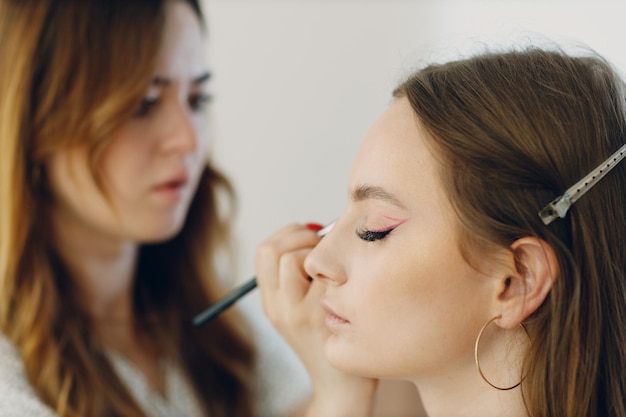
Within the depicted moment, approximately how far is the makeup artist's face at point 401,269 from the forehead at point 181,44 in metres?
0.50

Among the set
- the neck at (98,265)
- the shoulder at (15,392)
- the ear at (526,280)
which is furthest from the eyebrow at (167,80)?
the ear at (526,280)

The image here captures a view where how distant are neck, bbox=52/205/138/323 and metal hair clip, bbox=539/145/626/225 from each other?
81 centimetres

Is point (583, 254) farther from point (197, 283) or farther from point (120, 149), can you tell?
point (197, 283)

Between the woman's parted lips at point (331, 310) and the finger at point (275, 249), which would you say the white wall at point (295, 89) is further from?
the woman's parted lips at point (331, 310)

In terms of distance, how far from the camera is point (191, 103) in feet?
4.34

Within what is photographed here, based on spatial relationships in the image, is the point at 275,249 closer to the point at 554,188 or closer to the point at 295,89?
the point at 554,188

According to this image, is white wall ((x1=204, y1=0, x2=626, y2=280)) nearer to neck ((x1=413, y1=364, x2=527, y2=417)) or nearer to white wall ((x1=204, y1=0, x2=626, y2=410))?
white wall ((x1=204, y1=0, x2=626, y2=410))

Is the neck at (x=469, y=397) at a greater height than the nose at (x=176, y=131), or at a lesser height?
lesser

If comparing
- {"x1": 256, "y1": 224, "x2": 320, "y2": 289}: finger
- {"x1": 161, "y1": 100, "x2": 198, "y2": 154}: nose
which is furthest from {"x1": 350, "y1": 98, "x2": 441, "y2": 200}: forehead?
{"x1": 161, "y1": 100, "x2": 198, "y2": 154}: nose

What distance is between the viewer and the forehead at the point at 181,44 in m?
1.24

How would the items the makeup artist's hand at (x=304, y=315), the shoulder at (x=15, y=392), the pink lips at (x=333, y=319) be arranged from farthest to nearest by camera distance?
1. the shoulder at (x=15, y=392)
2. the makeup artist's hand at (x=304, y=315)
3. the pink lips at (x=333, y=319)

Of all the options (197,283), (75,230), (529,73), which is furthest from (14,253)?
(529,73)

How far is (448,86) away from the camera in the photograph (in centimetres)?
81

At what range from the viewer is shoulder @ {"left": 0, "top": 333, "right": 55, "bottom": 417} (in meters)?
1.10
